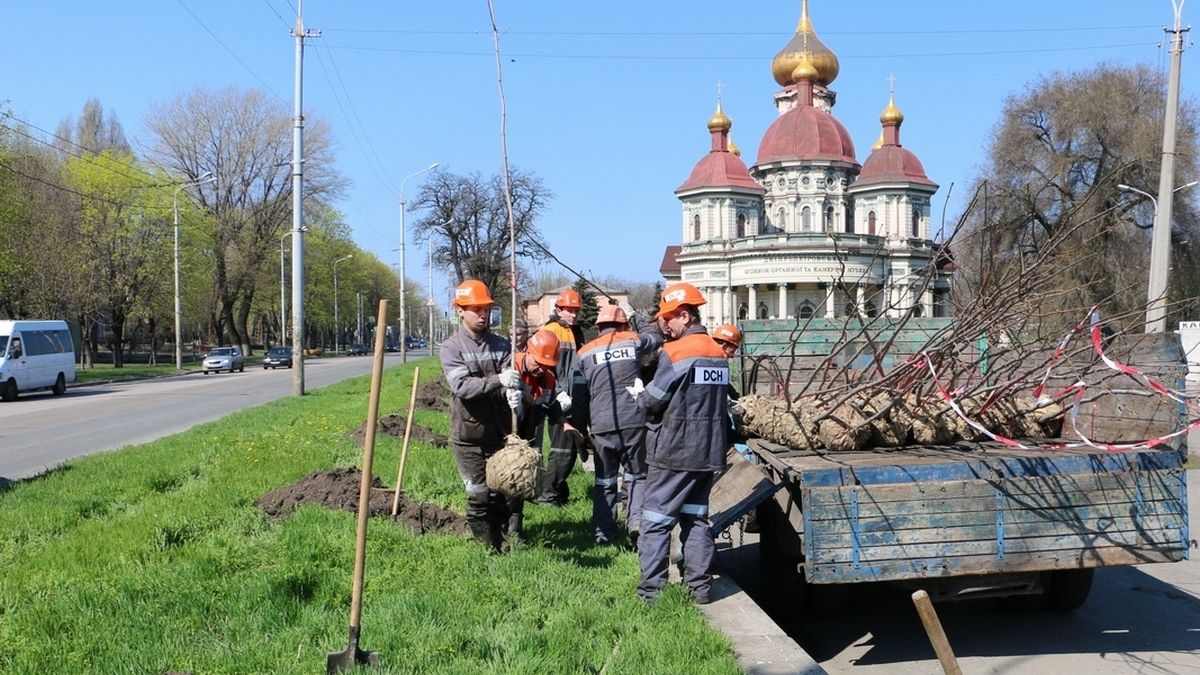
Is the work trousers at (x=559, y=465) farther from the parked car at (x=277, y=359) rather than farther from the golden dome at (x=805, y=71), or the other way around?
the golden dome at (x=805, y=71)

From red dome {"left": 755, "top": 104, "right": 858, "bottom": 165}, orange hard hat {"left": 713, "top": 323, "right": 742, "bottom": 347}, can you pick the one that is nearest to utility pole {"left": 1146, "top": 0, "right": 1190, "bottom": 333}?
orange hard hat {"left": 713, "top": 323, "right": 742, "bottom": 347}

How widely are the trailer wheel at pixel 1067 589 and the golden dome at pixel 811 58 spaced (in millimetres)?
76194

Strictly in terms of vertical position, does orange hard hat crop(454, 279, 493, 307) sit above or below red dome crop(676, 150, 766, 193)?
below

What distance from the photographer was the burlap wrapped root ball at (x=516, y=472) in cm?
571

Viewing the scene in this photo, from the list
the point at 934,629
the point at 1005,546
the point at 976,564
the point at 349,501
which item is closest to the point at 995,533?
the point at 1005,546

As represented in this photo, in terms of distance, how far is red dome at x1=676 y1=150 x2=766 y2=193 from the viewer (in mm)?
74438

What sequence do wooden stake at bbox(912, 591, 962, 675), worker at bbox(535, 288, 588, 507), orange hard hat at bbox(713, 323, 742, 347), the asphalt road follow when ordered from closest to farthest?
1. wooden stake at bbox(912, 591, 962, 675)
2. worker at bbox(535, 288, 588, 507)
3. orange hard hat at bbox(713, 323, 742, 347)
4. the asphalt road

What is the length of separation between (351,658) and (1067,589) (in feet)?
15.4

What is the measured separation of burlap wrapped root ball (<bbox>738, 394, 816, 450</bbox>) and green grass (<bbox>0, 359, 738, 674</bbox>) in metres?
1.43

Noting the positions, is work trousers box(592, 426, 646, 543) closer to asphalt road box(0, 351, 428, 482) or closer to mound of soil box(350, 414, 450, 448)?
mound of soil box(350, 414, 450, 448)

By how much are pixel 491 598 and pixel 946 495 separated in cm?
262

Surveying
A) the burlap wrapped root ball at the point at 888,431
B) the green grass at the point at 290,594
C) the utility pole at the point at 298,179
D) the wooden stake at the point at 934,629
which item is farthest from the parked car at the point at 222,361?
the wooden stake at the point at 934,629

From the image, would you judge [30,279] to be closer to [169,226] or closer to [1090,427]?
[169,226]

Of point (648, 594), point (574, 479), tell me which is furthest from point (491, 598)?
point (574, 479)
